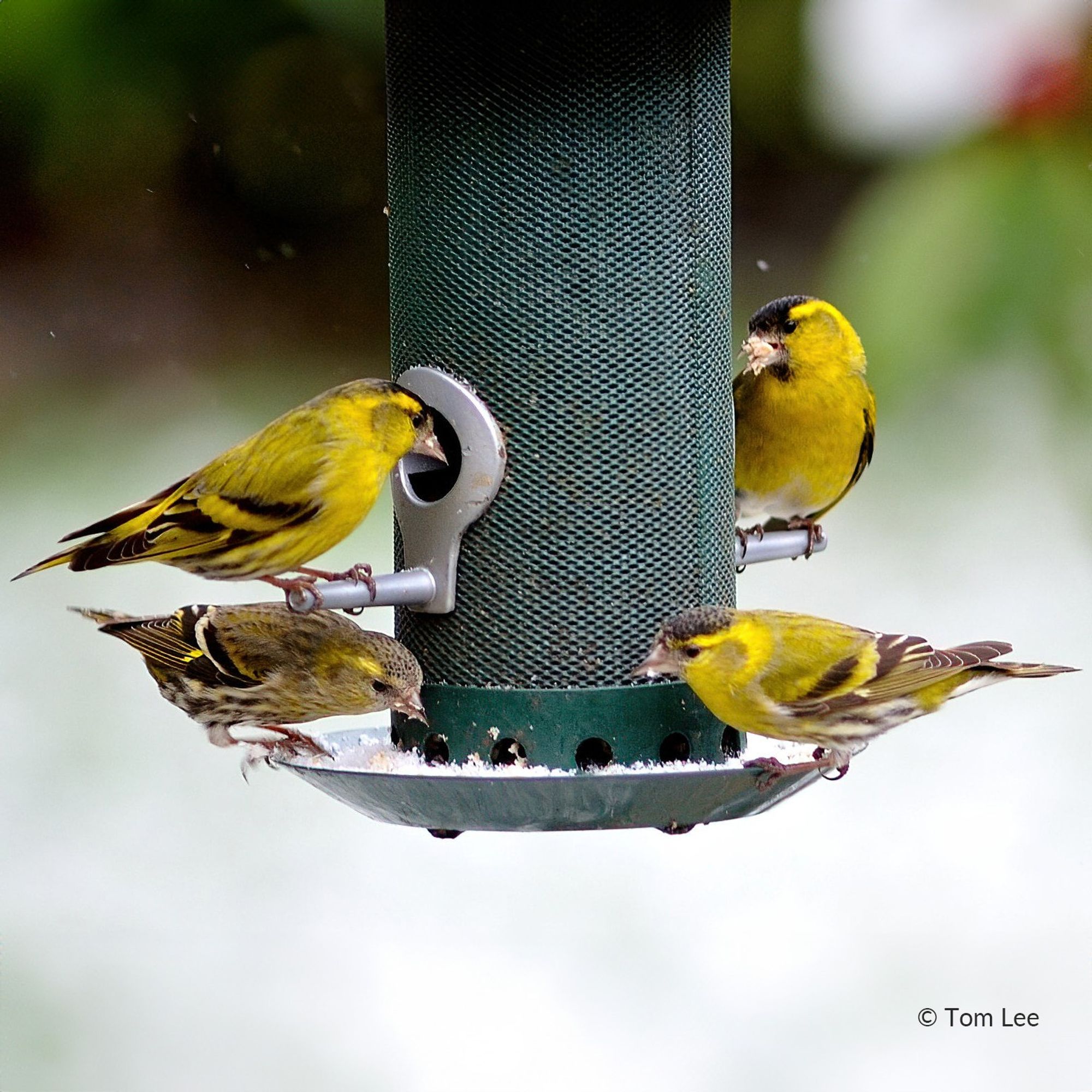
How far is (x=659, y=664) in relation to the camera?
4.69m

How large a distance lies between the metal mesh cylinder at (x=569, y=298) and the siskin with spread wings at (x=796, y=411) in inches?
26.6

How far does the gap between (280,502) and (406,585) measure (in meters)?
0.38

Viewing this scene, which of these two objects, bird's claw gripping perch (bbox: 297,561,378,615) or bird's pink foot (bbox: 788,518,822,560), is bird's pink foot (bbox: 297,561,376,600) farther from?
bird's pink foot (bbox: 788,518,822,560)

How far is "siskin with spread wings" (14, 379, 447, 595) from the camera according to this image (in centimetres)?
483

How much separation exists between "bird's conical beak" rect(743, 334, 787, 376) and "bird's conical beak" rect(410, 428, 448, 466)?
3.63 ft

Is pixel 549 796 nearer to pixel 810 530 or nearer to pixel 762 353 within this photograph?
pixel 810 530

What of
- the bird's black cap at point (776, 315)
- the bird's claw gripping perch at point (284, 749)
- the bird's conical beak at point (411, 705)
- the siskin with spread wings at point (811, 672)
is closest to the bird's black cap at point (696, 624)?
the siskin with spread wings at point (811, 672)

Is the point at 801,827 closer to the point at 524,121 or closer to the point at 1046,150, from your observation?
the point at 1046,150

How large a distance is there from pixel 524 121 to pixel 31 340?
10.9 feet

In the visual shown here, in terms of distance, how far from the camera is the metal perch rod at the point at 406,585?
15.6 feet

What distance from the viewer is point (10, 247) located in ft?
25.6

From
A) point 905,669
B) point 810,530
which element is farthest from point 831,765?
point 810,530

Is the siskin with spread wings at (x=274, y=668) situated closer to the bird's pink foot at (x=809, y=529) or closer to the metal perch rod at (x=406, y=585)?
the metal perch rod at (x=406, y=585)

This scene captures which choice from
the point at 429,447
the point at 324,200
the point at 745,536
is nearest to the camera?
the point at 429,447
